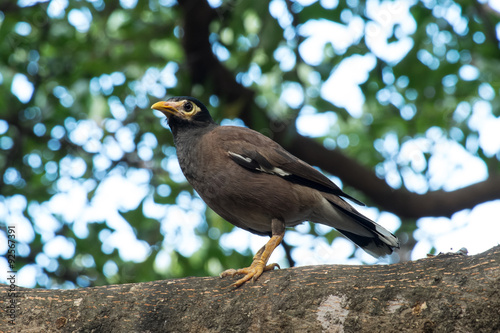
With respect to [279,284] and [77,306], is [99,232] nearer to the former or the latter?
[77,306]

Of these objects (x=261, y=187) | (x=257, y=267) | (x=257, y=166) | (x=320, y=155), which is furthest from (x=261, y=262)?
(x=320, y=155)

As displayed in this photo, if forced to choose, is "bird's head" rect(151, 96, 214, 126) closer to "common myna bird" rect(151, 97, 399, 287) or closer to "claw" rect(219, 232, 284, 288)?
"common myna bird" rect(151, 97, 399, 287)

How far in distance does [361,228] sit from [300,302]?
1.55m

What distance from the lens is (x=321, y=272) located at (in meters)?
3.11

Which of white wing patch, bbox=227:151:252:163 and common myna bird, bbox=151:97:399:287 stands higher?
white wing patch, bbox=227:151:252:163

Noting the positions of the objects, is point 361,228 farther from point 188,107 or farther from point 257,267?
point 188,107

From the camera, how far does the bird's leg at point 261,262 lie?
3.37 metres

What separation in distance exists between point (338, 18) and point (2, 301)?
3.71 metres

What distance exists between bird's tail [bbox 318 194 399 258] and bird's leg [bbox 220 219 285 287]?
471 millimetres

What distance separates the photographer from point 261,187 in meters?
3.99

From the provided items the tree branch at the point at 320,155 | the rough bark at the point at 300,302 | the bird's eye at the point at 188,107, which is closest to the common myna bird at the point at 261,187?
the bird's eye at the point at 188,107

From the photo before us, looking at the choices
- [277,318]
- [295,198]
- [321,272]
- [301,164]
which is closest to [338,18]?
[301,164]

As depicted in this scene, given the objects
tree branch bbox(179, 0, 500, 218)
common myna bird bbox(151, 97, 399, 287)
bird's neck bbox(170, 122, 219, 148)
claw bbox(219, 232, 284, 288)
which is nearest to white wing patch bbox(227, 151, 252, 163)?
common myna bird bbox(151, 97, 399, 287)

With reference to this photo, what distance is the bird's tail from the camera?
13.8 feet
